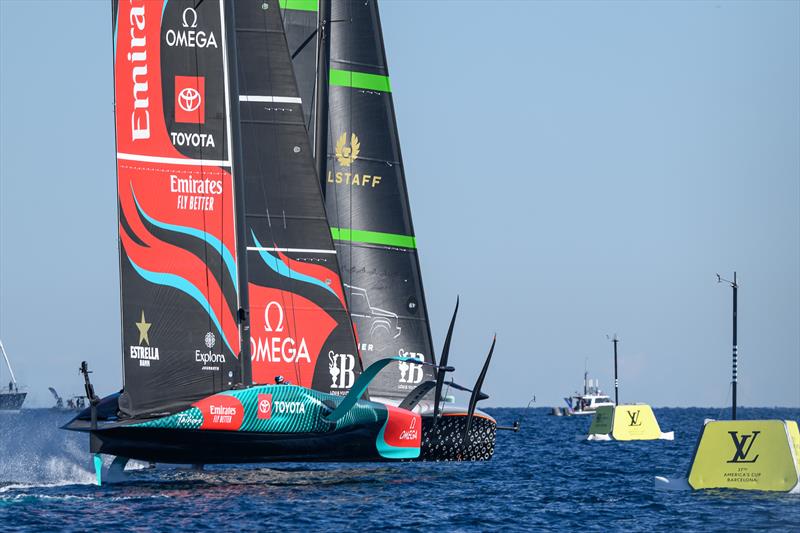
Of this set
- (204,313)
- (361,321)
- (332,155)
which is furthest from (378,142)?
(204,313)

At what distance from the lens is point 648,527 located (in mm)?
23297

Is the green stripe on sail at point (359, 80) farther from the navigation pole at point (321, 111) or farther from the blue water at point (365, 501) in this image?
the blue water at point (365, 501)

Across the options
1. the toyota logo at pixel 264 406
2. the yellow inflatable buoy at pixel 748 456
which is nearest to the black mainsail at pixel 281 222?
the toyota logo at pixel 264 406

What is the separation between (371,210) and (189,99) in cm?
911

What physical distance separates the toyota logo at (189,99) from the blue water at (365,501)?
7.51 meters

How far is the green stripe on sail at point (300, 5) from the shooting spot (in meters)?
35.7

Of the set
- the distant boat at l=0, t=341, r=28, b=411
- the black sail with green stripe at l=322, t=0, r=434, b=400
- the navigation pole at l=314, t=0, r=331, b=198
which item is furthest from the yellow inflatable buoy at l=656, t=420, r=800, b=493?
the distant boat at l=0, t=341, r=28, b=411

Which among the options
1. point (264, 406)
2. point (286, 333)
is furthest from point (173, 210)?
point (286, 333)

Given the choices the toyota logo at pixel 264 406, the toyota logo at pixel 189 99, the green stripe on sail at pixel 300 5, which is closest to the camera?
the toyota logo at pixel 264 406

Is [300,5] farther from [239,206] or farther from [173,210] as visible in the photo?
[173,210]

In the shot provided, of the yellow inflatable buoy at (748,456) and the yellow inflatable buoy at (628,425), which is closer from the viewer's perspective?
the yellow inflatable buoy at (748,456)

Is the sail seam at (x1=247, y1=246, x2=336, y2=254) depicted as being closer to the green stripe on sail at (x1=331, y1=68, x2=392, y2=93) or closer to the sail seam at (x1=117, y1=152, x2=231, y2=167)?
the sail seam at (x1=117, y1=152, x2=231, y2=167)

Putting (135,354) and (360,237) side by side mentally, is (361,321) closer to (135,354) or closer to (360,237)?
(360,237)

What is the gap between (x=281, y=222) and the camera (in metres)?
30.6
